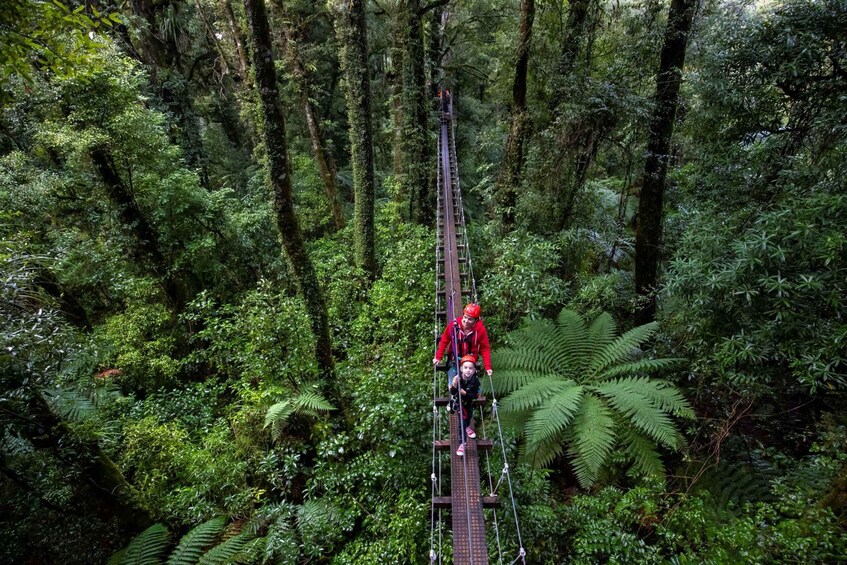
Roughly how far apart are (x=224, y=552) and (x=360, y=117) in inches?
236

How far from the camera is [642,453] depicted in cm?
358

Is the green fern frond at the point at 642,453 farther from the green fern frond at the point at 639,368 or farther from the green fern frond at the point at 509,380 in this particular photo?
the green fern frond at the point at 509,380

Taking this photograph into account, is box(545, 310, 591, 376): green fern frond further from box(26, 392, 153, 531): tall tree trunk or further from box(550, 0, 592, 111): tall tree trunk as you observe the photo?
box(26, 392, 153, 531): tall tree trunk

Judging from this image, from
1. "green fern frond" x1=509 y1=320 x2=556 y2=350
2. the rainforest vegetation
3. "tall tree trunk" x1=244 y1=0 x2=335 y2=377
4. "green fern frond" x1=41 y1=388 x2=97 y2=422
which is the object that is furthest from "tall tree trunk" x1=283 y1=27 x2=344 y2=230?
"green fern frond" x1=41 y1=388 x2=97 y2=422

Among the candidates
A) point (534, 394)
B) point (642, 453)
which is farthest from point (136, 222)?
point (642, 453)

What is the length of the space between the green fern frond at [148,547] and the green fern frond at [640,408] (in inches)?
163

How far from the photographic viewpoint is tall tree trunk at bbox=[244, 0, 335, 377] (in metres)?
3.11

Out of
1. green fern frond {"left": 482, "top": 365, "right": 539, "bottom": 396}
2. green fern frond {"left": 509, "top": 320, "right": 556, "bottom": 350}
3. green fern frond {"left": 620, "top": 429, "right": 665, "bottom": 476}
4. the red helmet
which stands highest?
the red helmet

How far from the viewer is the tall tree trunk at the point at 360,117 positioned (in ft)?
19.6

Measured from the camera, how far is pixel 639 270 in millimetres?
5156

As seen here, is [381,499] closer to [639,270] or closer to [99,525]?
[99,525]

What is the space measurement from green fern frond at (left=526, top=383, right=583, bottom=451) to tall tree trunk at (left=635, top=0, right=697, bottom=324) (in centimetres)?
163

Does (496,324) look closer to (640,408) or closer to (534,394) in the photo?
(534,394)

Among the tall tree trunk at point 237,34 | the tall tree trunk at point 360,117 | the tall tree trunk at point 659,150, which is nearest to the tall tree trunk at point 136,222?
the tall tree trunk at point 360,117
